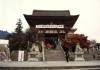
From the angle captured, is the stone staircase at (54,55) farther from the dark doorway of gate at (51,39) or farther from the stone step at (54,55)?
the dark doorway of gate at (51,39)

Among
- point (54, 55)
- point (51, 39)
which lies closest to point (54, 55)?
point (54, 55)

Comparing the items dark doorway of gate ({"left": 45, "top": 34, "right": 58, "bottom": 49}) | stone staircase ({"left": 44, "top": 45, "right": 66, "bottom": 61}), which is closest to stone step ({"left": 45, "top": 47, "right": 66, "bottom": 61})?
stone staircase ({"left": 44, "top": 45, "right": 66, "bottom": 61})

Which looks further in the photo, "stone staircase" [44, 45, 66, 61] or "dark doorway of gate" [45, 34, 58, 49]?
"dark doorway of gate" [45, 34, 58, 49]

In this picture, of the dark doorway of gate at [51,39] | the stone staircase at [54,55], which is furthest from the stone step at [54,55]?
the dark doorway of gate at [51,39]

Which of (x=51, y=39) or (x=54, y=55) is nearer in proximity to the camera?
(x=54, y=55)

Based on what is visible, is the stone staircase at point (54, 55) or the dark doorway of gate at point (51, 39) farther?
the dark doorway of gate at point (51, 39)

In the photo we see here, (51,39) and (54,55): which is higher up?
(51,39)

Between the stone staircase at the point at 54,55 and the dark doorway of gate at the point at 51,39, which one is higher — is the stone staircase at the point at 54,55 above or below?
below

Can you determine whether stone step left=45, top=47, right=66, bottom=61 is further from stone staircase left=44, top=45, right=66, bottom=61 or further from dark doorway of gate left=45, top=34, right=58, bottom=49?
dark doorway of gate left=45, top=34, right=58, bottom=49

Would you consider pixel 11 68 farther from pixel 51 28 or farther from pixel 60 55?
pixel 51 28

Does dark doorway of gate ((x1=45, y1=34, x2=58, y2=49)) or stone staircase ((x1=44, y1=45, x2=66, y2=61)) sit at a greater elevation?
dark doorway of gate ((x1=45, y1=34, x2=58, y2=49))

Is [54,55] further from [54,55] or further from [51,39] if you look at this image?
[51,39]

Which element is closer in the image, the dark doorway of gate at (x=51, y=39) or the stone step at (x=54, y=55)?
the stone step at (x=54, y=55)

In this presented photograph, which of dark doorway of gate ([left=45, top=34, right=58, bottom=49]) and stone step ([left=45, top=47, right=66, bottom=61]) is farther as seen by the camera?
dark doorway of gate ([left=45, top=34, right=58, bottom=49])
